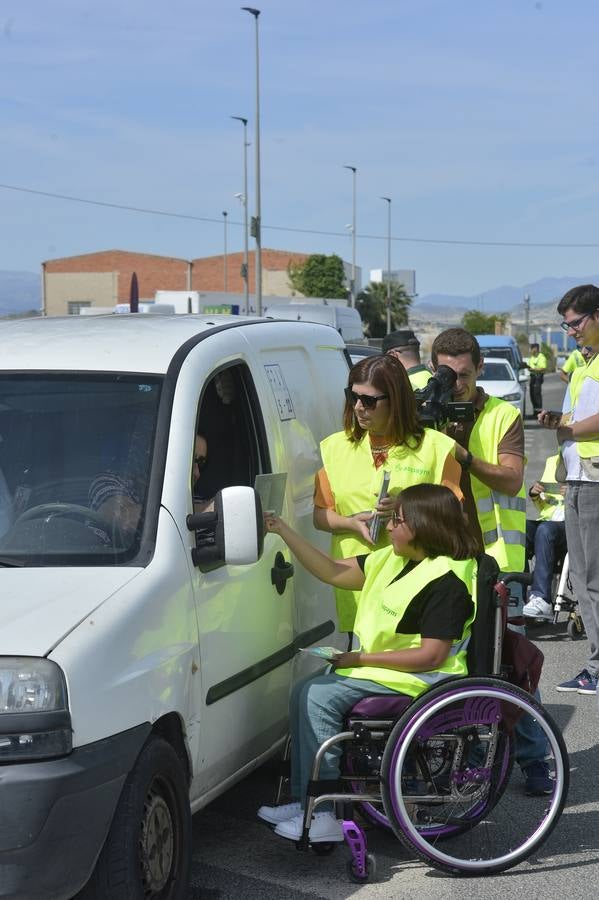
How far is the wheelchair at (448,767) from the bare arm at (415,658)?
0.09m

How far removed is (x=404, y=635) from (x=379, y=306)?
101 m

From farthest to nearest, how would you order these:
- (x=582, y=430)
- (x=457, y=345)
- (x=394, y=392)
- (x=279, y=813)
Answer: (x=582, y=430), (x=457, y=345), (x=394, y=392), (x=279, y=813)

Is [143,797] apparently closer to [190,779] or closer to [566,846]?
[190,779]

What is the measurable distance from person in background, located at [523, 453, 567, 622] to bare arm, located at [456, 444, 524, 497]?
311 cm

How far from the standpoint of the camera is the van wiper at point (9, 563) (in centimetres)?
391

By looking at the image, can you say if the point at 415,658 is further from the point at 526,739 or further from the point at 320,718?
the point at 526,739

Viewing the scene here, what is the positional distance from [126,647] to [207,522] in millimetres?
653

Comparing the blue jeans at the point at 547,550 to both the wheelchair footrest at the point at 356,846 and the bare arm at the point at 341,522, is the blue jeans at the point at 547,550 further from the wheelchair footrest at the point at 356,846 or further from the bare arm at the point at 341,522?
the wheelchair footrest at the point at 356,846

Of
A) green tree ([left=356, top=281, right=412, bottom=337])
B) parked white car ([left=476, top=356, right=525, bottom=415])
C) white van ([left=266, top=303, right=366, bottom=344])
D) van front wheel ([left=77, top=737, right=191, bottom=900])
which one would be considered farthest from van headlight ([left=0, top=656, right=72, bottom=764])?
green tree ([left=356, top=281, right=412, bottom=337])

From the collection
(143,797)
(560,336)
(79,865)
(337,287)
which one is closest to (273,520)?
(143,797)

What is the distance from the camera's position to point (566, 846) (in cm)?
488

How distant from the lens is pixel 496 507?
231 inches

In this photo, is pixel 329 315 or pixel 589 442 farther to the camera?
pixel 329 315

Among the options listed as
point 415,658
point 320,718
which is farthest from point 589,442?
point 320,718
